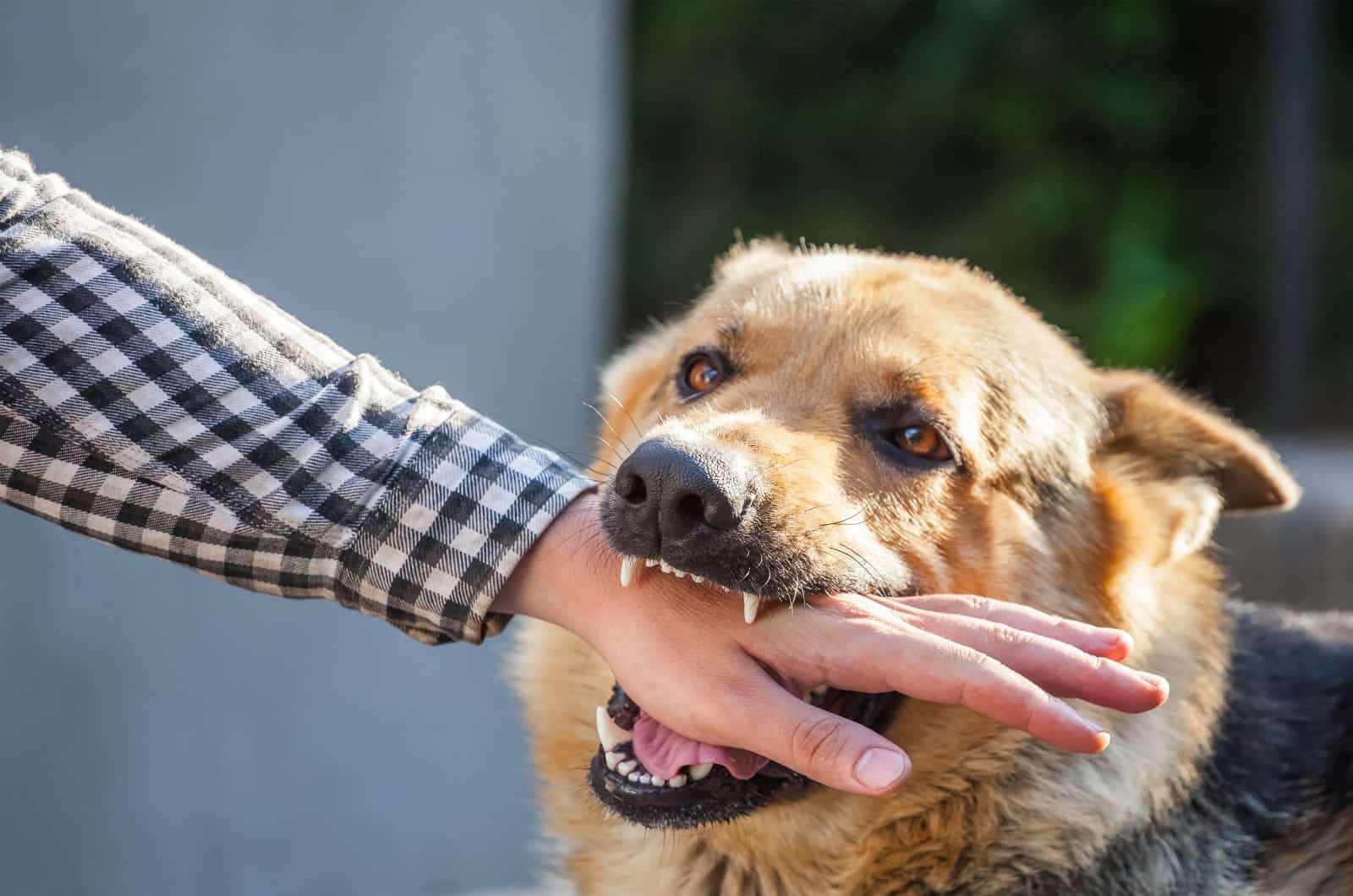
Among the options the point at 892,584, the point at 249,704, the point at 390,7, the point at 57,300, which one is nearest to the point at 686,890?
the point at 892,584

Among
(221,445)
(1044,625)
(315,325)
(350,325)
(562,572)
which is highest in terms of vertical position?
(350,325)

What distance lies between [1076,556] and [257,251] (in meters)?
3.35

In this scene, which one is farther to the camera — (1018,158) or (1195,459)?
(1018,158)

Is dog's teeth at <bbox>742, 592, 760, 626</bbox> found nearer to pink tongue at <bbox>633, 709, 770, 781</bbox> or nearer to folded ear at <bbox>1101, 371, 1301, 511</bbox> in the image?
pink tongue at <bbox>633, 709, 770, 781</bbox>

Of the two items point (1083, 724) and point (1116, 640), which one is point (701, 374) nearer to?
point (1116, 640)

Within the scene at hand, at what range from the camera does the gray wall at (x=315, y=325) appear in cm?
454

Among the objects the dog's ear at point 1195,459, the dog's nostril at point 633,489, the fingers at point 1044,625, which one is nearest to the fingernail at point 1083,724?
the fingers at point 1044,625

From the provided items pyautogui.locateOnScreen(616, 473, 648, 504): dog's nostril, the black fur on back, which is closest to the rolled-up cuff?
pyautogui.locateOnScreen(616, 473, 648, 504): dog's nostril

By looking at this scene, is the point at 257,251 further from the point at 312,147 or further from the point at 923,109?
the point at 923,109

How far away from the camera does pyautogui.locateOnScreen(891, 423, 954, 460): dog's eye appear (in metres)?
2.70

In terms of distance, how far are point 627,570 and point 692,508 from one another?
15 cm

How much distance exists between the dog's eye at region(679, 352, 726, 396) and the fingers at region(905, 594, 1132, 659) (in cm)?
98

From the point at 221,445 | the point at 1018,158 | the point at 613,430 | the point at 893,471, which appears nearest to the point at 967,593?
the point at 893,471

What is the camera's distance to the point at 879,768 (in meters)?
1.83
